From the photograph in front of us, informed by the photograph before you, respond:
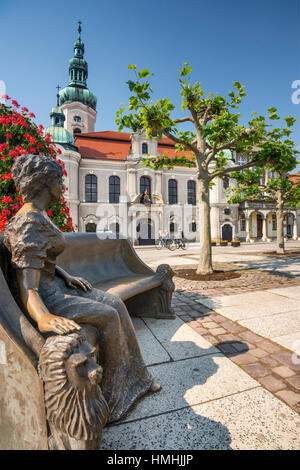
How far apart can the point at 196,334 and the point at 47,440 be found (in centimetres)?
203

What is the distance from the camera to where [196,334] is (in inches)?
109

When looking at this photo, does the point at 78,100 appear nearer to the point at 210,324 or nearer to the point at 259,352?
the point at 210,324

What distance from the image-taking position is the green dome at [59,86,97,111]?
36688 mm

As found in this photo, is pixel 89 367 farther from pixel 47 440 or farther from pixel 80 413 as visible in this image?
pixel 47 440

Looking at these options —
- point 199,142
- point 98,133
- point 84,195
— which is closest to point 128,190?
point 84,195

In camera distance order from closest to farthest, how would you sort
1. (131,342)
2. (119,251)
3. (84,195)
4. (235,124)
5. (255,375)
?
(131,342), (255,375), (119,251), (235,124), (84,195)

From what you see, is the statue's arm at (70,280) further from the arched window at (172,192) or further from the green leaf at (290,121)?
the arched window at (172,192)

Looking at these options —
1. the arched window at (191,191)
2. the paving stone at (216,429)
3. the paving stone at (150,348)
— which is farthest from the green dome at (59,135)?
the paving stone at (216,429)

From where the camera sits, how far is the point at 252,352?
2301 mm

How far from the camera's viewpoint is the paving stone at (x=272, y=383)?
5.76 feet

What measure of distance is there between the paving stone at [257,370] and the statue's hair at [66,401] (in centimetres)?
151

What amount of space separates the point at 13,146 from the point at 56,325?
3.52 meters

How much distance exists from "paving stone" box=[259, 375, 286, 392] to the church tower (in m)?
39.5

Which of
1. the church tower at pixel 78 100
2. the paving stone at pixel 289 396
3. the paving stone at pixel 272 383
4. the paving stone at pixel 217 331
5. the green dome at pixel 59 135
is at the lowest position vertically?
the paving stone at pixel 217 331
